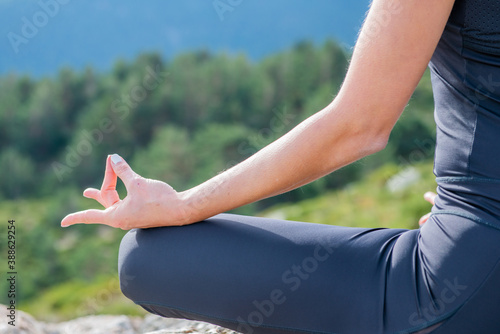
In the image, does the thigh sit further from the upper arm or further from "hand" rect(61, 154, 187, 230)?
the upper arm

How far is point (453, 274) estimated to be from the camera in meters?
0.66

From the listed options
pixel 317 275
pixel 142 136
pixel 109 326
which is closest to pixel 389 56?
pixel 317 275

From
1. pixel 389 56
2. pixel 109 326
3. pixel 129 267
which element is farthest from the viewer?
pixel 109 326

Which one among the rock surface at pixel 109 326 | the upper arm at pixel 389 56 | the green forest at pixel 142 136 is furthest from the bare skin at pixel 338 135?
the green forest at pixel 142 136

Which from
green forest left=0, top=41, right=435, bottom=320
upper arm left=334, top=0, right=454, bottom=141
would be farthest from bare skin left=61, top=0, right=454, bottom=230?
green forest left=0, top=41, right=435, bottom=320

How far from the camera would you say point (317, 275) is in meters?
0.71

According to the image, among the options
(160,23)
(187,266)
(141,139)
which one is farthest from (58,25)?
(187,266)

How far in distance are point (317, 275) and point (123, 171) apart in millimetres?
314

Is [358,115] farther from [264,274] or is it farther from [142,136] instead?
[142,136]

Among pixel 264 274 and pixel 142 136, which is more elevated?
pixel 142 136

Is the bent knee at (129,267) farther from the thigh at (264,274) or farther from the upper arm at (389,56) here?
the upper arm at (389,56)

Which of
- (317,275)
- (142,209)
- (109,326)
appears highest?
(142,209)

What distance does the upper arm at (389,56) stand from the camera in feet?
2.12

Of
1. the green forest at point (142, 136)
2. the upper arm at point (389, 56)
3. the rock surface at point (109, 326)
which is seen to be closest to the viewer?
the upper arm at point (389, 56)
